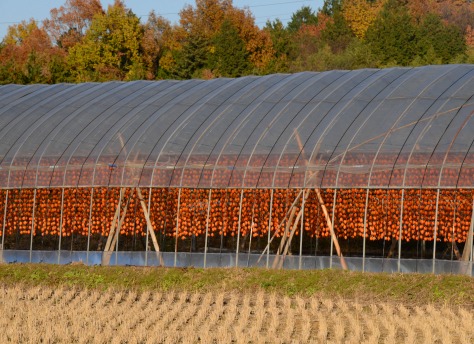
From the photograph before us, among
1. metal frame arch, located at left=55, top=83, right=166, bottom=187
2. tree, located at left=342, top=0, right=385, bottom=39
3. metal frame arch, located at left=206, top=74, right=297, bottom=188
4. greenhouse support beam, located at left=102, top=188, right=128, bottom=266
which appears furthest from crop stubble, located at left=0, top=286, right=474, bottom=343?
tree, located at left=342, top=0, right=385, bottom=39

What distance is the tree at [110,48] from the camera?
8412 cm

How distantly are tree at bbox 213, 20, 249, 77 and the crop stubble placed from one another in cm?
5578

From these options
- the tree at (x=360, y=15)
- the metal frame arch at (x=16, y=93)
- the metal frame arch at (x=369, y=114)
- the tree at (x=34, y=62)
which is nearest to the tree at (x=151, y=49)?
the tree at (x=34, y=62)

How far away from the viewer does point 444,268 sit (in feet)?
100

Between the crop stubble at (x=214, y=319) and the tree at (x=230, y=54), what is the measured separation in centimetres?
5578

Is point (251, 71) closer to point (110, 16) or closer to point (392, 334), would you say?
point (110, 16)

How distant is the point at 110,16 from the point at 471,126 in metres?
58.9

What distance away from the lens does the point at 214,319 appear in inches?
936

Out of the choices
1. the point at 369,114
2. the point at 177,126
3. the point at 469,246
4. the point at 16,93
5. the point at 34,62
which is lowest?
A: the point at 469,246

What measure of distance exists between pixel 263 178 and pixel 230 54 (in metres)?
52.4

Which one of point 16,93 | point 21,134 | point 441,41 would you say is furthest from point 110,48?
point 21,134

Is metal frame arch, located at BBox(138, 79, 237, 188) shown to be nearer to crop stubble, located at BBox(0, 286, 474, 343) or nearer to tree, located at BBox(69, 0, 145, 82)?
crop stubble, located at BBox(0, 286, 474, 343)

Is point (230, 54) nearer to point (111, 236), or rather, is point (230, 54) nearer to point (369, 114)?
point (111, 236)

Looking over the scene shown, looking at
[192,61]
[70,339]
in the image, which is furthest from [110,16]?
[70,339]
